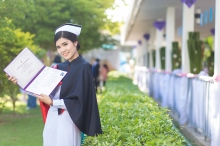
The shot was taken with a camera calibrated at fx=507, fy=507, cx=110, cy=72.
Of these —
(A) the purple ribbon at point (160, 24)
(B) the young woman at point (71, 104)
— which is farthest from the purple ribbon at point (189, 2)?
(B) the young woman at point (71, 104)

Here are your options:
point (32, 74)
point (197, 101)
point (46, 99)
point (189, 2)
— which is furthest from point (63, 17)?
point (46, 99)

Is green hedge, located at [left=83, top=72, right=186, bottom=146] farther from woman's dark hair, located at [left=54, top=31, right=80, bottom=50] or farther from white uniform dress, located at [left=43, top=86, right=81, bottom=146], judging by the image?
woman's dark hair, located at [left=54, top=31, right=80, bottom=50]

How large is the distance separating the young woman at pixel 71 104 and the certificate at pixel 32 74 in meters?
0.06

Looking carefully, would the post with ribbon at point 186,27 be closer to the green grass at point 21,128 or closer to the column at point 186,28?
the column at point 186,28

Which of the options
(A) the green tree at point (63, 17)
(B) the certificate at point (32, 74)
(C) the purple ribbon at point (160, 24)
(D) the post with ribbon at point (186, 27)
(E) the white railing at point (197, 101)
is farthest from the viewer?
(C) the purple ribbon at point (160, 24)

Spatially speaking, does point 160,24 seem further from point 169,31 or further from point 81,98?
point 81,98

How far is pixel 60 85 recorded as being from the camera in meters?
4.78

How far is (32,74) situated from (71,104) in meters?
0.56

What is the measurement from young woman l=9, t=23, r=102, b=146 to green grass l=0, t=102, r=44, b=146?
371 centimetres

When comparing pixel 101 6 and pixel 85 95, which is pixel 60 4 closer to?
pixel 101 6

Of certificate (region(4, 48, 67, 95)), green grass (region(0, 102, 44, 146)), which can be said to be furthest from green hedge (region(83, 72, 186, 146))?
green grass (region(0, 102, 44, 146))

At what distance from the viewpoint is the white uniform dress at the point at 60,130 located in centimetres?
461

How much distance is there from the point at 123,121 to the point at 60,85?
901 mm

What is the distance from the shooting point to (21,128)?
35.4ft
